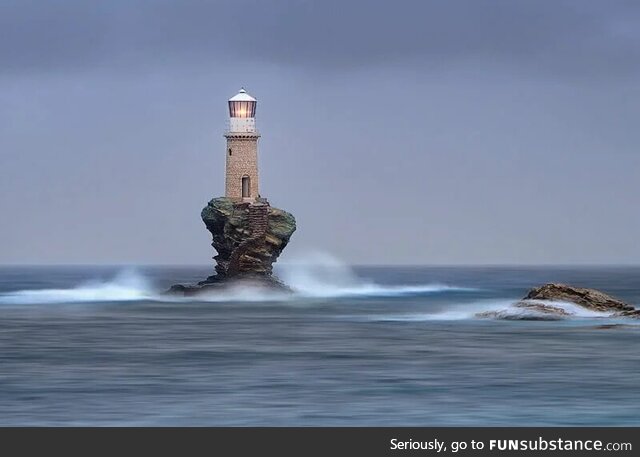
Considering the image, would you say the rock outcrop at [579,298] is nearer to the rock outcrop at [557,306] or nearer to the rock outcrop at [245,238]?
the rock outcrop at [557,306]

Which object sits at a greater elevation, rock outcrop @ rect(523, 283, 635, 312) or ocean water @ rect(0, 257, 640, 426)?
rock outcrop @ rect(523, 283, 635, 312)

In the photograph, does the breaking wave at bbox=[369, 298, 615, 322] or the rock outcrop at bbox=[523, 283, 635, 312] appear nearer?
the breaking wave at bbox=[369, 298, 615, 322]

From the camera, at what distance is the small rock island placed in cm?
9444

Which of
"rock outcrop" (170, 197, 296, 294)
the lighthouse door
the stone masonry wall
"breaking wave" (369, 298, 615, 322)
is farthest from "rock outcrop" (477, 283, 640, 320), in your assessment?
the stone masonry wall

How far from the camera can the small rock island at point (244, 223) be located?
94438 mm

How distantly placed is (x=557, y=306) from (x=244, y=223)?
33.3m

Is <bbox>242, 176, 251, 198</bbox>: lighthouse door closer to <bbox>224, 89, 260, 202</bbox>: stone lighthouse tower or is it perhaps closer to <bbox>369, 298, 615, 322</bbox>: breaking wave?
<bbox>224, 89, 260, 202</bbox>: stone lighthouse tower

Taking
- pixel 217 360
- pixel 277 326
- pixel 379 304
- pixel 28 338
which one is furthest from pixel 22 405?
pixel 379 304

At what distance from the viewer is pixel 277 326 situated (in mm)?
67125
